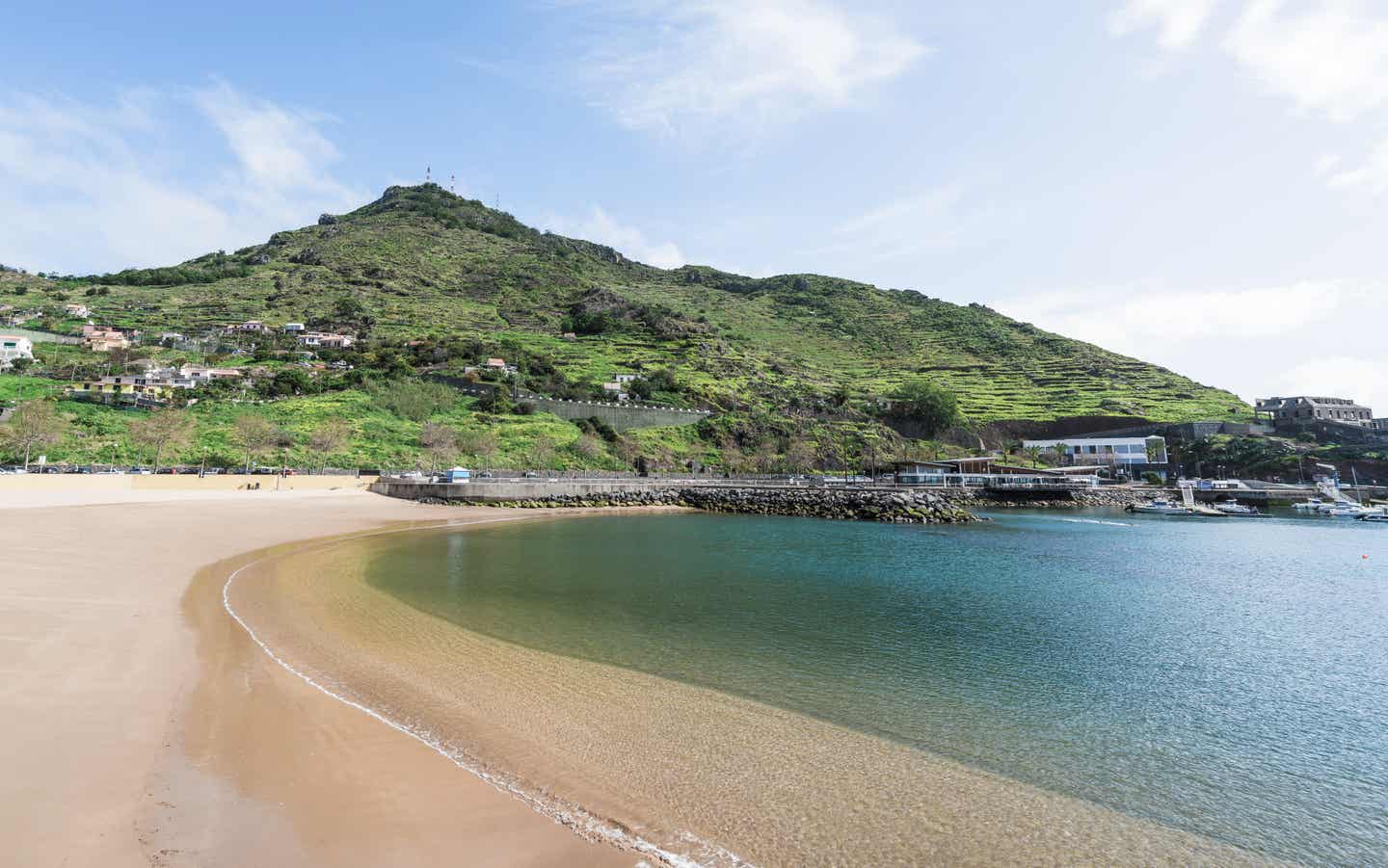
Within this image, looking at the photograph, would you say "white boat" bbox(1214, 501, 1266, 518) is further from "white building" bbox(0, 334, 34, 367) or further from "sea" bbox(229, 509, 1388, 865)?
"white building" bbox(0, 334, 34, 367)

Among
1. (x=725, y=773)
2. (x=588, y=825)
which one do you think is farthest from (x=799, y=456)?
(x=588, y=825)

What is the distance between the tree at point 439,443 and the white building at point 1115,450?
84100 mm

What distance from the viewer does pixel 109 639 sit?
10094 mm

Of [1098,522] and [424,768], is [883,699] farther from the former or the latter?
[1098,522]

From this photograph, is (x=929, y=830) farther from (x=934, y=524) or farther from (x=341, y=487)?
(x=341, y=487)

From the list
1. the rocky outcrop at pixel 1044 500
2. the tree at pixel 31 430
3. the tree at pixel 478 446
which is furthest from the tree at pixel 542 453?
the rocky outcrop at pixel 1044 500

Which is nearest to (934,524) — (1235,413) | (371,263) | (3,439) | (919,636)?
(919,636)

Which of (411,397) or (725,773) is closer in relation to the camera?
(725,773)

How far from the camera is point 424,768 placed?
6.71m

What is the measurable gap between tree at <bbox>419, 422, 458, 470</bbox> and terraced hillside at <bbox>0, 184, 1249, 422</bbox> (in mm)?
32544

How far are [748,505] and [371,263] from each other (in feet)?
413

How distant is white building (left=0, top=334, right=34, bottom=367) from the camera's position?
259 feet

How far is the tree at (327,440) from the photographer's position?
51.7 m

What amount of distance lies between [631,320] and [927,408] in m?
62.8
